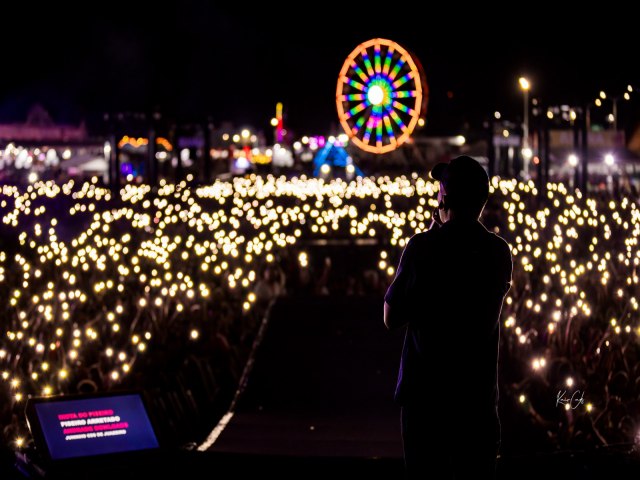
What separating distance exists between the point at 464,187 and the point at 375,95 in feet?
45.3

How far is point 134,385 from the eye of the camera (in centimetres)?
1012

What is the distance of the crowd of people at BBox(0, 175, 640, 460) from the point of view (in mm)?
9609

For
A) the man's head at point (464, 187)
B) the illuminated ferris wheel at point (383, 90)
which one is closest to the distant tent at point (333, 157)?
the illuminated ferris wheel at point (383, 90)

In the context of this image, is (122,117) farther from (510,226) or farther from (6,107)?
(6,107)

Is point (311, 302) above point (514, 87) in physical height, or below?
below

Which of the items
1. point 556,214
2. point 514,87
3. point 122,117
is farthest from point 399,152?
point 556,214

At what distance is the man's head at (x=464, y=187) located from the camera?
14.4 feet

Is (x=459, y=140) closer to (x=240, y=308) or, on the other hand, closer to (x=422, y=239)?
(x=240, y=308)

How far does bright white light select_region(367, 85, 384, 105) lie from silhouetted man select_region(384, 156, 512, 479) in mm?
13279

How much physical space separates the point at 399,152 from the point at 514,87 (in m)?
7.58

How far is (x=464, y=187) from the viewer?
440 cm

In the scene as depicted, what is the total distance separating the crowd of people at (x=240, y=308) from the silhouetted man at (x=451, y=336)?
0.11m

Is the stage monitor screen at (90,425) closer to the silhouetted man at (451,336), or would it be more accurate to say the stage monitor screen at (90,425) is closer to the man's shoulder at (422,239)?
the silhouetted man at (451,336)

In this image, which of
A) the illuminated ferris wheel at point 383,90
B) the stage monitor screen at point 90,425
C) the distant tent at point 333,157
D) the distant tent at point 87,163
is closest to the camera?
the stage monitor screen at point 90,425
